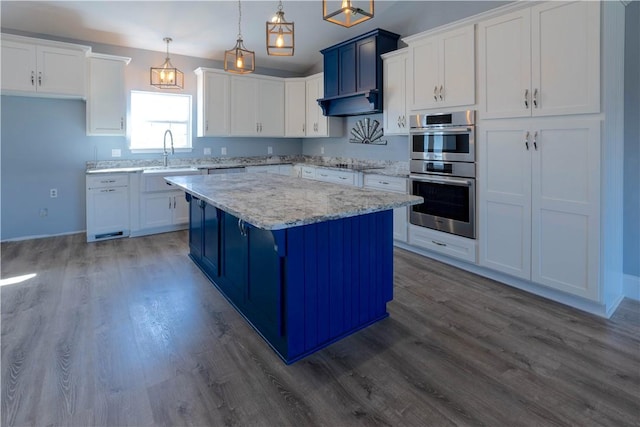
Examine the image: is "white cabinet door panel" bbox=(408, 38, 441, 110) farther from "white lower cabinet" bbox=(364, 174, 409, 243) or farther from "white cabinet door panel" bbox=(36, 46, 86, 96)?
"white cabinet door panel" bbox=(36, 46, 86, 96)

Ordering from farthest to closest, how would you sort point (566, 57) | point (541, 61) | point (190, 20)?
point (190, 20), point (541, 61), point (566, 57)

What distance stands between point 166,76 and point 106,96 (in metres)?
0.81

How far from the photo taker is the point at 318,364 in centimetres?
207

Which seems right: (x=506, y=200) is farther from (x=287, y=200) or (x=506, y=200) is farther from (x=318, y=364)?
(x=318, y=364)

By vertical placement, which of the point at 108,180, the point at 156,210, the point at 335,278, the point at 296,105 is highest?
the point at 296,105

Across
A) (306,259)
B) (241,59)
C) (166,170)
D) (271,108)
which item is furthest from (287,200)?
(271,108)

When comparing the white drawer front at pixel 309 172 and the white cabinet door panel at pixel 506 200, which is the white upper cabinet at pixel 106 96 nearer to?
the white drawer front at pixel 309 172

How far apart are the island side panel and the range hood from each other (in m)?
2.78

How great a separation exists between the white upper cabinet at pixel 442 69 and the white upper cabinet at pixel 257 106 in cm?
286

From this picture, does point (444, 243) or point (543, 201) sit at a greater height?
point (543, 201)

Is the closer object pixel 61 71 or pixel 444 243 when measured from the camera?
pixel 444 243

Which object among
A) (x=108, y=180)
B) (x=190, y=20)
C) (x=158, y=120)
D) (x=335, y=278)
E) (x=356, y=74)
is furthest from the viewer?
(x=158, y=120)

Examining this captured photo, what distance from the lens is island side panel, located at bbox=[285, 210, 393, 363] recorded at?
6.71 feet

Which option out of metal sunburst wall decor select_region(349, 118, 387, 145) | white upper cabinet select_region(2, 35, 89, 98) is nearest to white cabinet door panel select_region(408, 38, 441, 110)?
metal sunburst wall decor select_region(349, 118, 387, 145)
